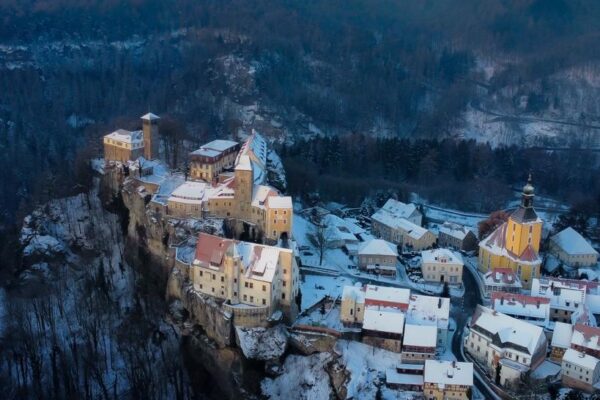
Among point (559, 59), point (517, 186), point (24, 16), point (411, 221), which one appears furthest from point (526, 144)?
point (24, 16)

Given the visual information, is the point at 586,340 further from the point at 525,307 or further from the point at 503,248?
the point at 503,248

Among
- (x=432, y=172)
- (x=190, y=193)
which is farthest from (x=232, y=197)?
(x=432, y=172)

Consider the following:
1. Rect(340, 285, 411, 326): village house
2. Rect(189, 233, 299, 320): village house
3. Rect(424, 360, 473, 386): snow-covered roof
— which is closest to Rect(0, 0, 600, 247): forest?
Rect(189, 233, 299, 320): village house

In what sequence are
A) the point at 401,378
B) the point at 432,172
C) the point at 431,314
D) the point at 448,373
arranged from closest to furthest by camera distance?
the point at 448,373 < the point at 401,378 < the point at 431,314 < the point at 432,172

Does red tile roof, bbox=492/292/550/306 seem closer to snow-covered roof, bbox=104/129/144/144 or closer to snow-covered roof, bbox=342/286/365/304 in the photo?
snow-covered roof, bbox=342/286/365/304

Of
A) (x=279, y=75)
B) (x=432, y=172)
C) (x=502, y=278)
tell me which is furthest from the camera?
(x=279, y=75)

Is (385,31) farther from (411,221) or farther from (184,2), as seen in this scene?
(411,221)
